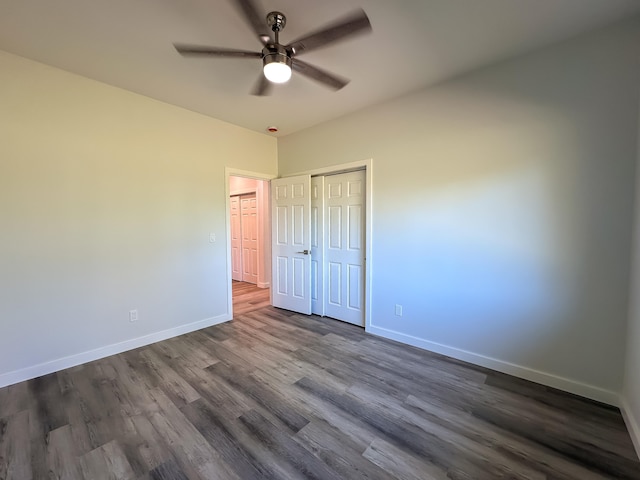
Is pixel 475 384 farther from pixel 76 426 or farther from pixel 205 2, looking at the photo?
pixel 205 2

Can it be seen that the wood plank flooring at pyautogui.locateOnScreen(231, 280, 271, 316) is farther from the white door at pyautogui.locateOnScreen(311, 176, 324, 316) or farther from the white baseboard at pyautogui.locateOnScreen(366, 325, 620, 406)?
the white baseboard at pyautogui.locateOnScreen(366, 325, 620, 406)

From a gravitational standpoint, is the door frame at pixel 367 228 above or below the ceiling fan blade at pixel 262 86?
below

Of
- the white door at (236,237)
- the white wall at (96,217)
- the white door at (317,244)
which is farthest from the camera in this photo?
the white door at (236,237)

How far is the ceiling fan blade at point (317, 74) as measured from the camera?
1849 mm

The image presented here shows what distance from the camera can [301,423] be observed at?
5.98ft

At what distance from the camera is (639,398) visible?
163 cm

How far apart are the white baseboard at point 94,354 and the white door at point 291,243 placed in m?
1.11

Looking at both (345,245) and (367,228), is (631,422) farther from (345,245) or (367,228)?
(345,245)

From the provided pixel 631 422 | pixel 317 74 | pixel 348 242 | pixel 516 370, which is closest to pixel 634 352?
pixel 631 422

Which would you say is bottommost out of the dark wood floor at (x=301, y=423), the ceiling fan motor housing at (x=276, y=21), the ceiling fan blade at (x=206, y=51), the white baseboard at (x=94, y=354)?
the dark wood floor at (x=301, y=423)

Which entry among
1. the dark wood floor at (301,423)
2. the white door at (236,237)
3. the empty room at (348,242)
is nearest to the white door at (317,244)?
the empty room at (348,242)

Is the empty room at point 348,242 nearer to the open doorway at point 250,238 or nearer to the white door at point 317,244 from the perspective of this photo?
the white door at point 317,244

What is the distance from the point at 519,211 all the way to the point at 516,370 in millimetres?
1353

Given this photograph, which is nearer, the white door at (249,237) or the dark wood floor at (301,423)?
the dark wood floor at (301,423)
